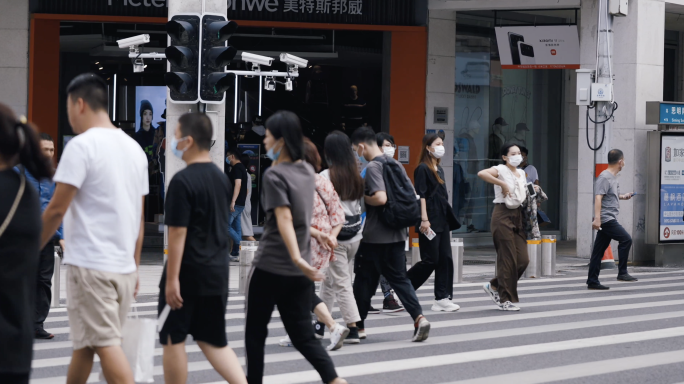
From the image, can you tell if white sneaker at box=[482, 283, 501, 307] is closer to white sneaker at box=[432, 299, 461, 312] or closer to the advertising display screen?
white sneaker at box=[432, 299, 461, 312]

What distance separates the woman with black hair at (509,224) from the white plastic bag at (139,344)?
235 inches

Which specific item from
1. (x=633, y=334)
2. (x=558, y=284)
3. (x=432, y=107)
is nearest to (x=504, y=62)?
(x=432, y=107)

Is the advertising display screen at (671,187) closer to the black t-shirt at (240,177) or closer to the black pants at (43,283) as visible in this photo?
the black t-shirt at (240,177)

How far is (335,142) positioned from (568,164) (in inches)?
601

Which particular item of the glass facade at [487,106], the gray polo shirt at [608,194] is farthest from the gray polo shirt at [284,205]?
the glass facade at [487,106]

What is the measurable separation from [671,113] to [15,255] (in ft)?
47.9

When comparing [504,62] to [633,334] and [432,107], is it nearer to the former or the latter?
[432,107]

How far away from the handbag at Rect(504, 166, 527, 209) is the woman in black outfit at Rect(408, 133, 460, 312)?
0.63 metres

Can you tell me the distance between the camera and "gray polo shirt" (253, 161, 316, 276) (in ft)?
18.9

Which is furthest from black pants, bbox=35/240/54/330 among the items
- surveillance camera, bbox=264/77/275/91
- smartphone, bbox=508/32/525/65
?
smartphone, bbox=508/32/525/65

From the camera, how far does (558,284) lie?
13.9 metres

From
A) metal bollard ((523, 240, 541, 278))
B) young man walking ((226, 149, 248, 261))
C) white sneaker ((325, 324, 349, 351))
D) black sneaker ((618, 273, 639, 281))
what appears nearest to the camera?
white sneaker ((325, 324, 349, 351))

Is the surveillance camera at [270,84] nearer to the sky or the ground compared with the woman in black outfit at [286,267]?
nearer to the sky

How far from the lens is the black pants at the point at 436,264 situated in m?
10.3
